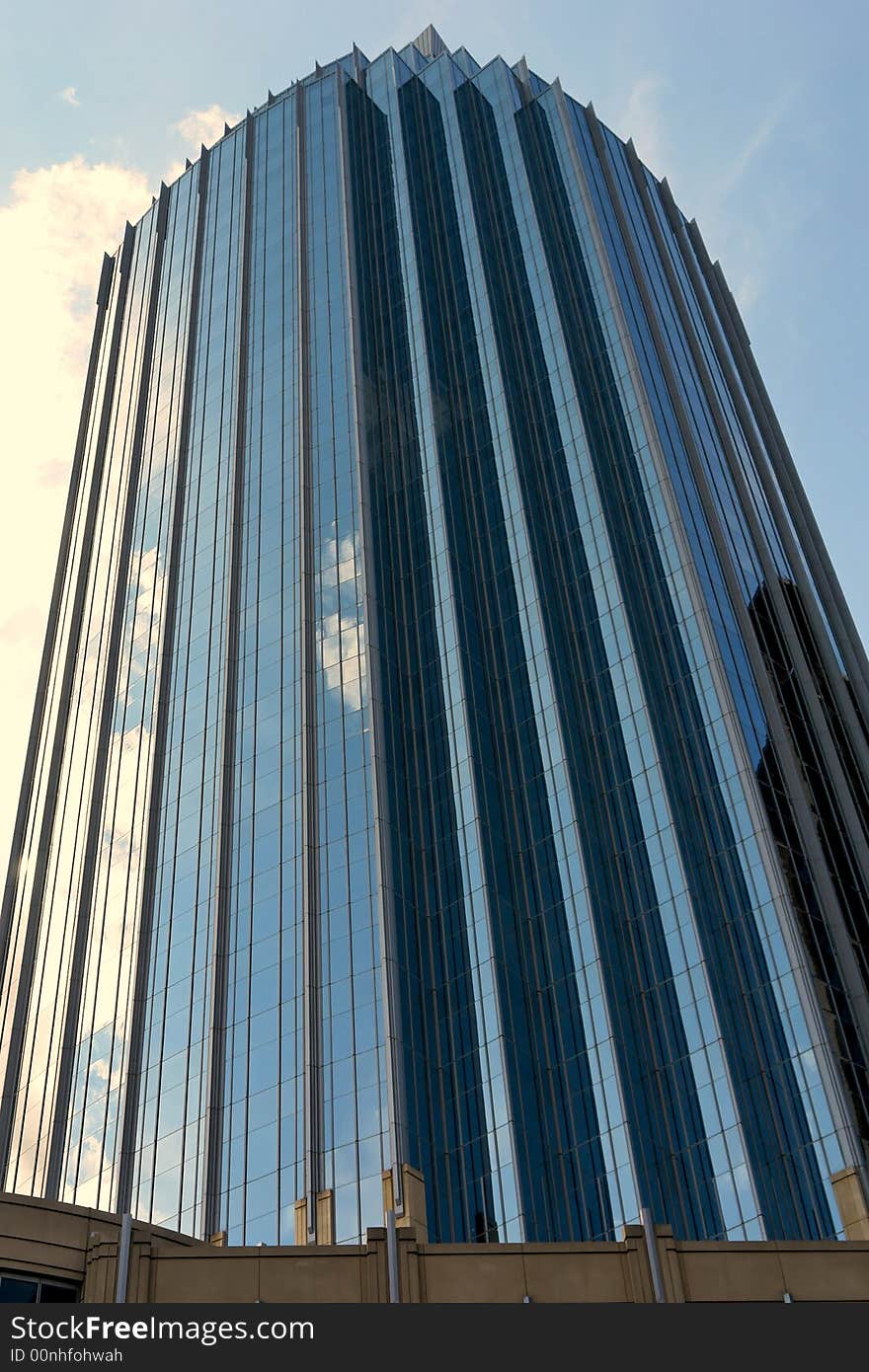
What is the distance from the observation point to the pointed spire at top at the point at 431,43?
150000mm

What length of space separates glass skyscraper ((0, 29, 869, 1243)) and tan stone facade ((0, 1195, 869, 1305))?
28381 millimetres

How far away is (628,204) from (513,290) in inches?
714

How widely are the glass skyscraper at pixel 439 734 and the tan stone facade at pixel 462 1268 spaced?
93.1 feet

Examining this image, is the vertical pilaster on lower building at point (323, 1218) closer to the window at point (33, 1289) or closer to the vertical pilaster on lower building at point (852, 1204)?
the window at point (33, 1289)

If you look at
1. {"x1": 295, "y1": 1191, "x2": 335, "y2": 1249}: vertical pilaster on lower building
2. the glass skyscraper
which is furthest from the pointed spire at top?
{"x1": 295, "y1": 1191, "x2": 335, "y2": 1249}: vertical pilaster on lower building

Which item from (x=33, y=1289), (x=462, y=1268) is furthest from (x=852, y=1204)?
(x=33, y=1289)

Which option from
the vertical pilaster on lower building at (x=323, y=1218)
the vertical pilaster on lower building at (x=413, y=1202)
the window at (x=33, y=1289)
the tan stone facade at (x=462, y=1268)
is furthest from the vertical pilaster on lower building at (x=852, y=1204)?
the window at (x=33, y=1289)

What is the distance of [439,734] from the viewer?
295 feet

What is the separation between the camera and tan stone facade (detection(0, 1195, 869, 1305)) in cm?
3375

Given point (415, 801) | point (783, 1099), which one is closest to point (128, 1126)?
point (415, 801)

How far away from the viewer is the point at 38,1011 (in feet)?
315

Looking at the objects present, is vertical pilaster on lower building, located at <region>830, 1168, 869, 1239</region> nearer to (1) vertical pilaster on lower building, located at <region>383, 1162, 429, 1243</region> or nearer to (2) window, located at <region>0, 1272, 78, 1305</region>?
(1) vertical pilaster on lower building, located at <region>383, 1162, 429, 1243</region>

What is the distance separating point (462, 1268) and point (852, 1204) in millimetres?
14259

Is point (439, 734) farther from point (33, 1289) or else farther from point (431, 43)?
point (431, 43)
